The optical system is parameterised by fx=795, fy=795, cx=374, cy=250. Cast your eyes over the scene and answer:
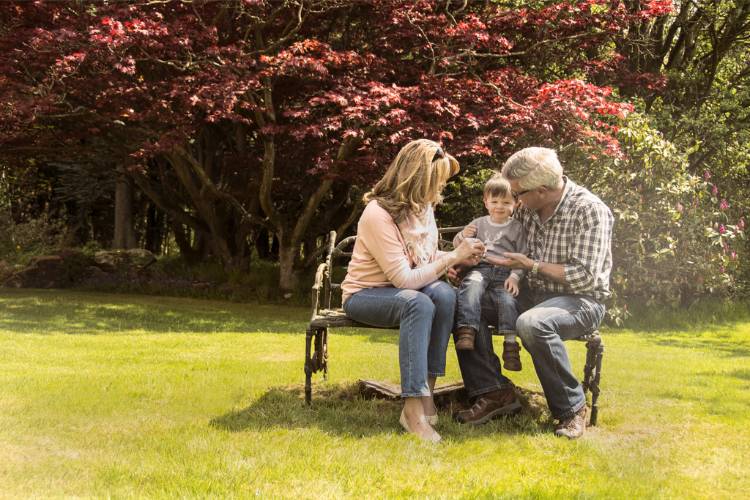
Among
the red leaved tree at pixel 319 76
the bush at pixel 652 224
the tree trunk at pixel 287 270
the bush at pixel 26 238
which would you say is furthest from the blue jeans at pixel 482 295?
the bush at pixel 26 238

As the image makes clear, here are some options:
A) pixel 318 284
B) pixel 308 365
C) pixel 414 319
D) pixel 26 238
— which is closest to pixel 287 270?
pixel 26 238

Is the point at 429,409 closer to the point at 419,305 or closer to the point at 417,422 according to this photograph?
the point at 417,422

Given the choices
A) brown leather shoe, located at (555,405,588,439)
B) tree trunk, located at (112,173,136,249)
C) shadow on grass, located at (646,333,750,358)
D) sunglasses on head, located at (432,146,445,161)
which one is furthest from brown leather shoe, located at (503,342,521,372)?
tree trunk, located at (112,173,136,249)

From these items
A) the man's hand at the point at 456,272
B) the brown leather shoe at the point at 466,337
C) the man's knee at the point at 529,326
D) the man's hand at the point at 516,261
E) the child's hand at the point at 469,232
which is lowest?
the brown leather shoe at the point at 466,337

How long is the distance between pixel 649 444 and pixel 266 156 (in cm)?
725

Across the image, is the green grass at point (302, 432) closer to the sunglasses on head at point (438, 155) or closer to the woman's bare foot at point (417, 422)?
the woman's bare foot at point (417, 422)

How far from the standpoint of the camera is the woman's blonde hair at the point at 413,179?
397 centimetres

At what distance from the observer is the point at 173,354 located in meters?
6.12

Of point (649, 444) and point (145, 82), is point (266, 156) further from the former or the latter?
point (649, 444)

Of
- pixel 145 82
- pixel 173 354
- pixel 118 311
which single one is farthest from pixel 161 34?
pixel 173 354

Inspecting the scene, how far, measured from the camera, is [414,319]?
3795 mm

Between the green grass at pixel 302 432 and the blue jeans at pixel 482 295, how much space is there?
0.52m

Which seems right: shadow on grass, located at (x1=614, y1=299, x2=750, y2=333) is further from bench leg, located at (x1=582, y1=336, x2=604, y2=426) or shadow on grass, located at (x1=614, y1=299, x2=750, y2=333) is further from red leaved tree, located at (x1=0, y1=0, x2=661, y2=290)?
bench leg, located at (x1=582, y1=336, x2=604, y2=426)

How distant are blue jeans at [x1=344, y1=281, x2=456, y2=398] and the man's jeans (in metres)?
0.28
